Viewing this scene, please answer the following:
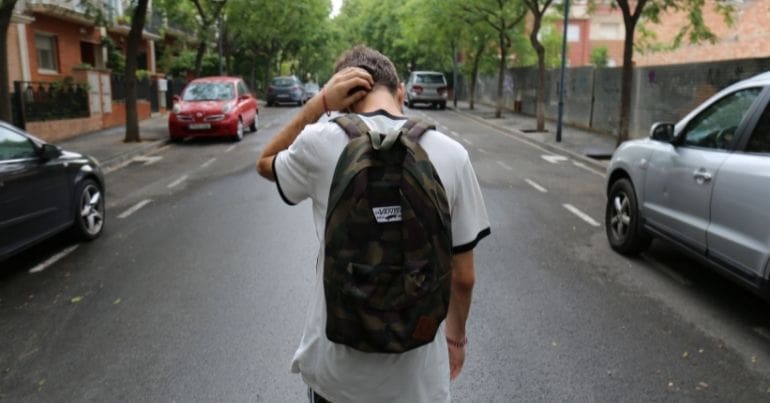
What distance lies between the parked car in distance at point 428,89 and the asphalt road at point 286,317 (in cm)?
2637

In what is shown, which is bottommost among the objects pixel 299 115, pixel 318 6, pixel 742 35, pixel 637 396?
pixel 637 396

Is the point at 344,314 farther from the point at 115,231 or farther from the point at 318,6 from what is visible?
the point at 318,6

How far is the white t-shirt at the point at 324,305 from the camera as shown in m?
1.80

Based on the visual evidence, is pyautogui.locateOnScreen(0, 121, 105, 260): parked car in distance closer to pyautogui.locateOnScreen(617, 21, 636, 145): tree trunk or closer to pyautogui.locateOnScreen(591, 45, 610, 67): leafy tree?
pyautogui.locateOnScreen(617, 21, 636, 145): tree trunk

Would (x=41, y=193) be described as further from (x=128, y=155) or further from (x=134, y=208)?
(x=128, y=155)

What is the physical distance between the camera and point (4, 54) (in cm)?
1154

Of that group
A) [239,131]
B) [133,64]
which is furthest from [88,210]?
[239,131]

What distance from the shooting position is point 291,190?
6.42ft

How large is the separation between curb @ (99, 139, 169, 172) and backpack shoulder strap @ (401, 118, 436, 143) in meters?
12.7

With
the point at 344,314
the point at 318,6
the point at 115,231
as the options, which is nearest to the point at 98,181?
the point at 115,231

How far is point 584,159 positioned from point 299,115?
547 inches

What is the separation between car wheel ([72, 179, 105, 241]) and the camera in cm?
715

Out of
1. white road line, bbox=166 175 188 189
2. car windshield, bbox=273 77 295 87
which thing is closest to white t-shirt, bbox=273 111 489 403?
white road line, bbox=166 175 188 189

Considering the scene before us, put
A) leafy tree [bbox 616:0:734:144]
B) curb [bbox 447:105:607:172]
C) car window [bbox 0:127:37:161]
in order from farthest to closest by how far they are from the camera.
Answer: leafy tree [bbox 616:0:734:144] → curb [bbox 447:105:607:172] → car window [bbox 0:127:37:161]
